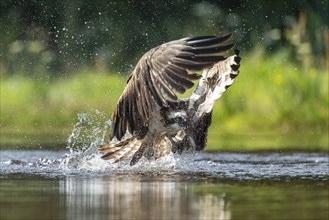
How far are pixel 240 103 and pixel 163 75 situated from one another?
6559 millimetres

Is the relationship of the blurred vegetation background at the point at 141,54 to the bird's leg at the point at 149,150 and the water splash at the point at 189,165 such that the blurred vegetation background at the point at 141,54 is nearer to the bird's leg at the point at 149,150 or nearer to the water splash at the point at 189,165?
the water splash at the point at 189,165

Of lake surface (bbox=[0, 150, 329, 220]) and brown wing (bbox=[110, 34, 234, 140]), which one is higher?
brown wing (bbox=[110, 34, 234, 140])

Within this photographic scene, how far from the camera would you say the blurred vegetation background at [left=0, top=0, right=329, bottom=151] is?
47.3ft

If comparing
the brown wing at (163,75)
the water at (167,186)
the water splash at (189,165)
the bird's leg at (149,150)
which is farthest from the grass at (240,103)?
the brown wing at (163,75)

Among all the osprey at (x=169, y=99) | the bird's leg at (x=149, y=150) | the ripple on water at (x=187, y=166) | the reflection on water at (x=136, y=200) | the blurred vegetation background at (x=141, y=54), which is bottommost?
the reflection on water at (x=136, y=200)

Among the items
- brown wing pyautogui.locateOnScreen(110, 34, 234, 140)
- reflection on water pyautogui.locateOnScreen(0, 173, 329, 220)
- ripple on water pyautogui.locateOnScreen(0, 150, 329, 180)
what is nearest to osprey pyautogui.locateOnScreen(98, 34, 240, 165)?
brown wing pyautogui.locateOnScreen(110, 34, 234, 140)

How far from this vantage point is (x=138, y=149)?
9.15 m

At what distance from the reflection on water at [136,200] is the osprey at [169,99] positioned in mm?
677

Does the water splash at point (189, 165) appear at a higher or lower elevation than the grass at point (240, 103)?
lower

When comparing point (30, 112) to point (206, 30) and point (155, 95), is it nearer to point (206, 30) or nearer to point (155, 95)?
point (206, 30)

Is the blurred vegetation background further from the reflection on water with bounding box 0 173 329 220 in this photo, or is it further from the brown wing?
the reflection on water with bounding box 0 173 329 220

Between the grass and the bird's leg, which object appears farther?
the grass

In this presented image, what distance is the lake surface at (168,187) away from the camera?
21.0ft

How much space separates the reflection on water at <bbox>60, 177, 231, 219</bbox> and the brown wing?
653mm
